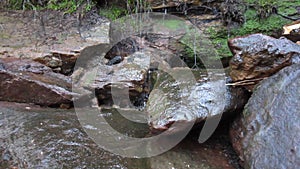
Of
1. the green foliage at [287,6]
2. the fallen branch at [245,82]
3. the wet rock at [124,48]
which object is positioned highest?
the green foliage at [287,6]

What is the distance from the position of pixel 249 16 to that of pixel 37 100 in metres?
2.66

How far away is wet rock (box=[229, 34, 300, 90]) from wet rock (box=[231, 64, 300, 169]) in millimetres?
183

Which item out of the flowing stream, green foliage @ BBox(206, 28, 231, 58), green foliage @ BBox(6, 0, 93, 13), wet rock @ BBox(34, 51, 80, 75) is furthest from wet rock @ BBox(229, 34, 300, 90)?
green foliage @ BBox(6, 0, 93, 13)

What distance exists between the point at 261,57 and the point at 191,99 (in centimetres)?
59

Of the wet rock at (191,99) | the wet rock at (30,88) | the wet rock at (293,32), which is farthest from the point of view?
the wet rock at (293,32)

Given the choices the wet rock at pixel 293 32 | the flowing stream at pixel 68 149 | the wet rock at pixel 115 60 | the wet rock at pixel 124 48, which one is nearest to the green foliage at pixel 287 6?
the wet rock at pixel 293 32

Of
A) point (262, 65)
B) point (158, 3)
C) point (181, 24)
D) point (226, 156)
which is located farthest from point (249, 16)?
point (226, 156)

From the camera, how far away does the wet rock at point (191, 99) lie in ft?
6.91

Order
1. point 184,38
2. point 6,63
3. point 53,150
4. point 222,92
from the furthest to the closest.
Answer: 1. point 184,38
2. point 6,63
3. point 222,92
4. point 53,150

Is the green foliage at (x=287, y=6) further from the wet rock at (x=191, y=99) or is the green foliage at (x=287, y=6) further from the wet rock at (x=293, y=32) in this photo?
the wet rock at (x=191, y=99)

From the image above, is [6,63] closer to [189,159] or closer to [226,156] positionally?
[189,159]

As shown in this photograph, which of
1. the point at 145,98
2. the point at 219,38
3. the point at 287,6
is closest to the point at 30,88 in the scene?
the point at 145,98

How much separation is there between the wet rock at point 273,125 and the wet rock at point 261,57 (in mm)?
183

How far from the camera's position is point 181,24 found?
3891mm
